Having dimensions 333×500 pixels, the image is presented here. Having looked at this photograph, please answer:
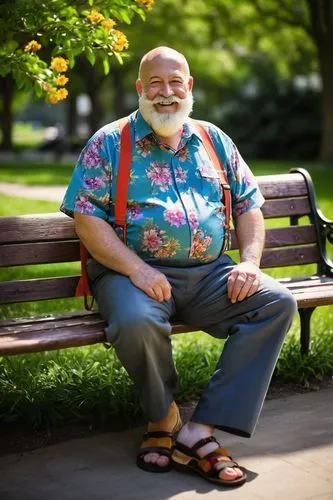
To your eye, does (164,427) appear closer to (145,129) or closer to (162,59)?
(145,129)

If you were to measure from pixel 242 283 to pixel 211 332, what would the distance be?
0.29 metres

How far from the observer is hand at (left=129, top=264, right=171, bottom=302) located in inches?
159

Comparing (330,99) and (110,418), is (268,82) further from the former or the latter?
(110,418)

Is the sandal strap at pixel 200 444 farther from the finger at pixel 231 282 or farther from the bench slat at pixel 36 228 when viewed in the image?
the bench slat at pixel 36 228

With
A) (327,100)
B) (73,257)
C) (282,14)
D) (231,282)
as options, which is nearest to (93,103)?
(282,14)

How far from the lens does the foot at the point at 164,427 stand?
3.91 metres

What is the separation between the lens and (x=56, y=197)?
13500mm

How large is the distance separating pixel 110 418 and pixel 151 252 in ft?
2.86

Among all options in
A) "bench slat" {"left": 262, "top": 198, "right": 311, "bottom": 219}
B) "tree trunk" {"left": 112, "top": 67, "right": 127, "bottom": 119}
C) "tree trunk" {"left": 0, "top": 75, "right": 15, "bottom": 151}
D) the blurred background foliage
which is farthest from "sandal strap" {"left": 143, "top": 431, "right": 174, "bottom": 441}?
"tree trunk" {"left": 112, "top": 67, "right": 127, "bottom": 119}

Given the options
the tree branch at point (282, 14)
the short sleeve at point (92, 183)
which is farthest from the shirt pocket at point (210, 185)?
the tree branch at point (282, 14)

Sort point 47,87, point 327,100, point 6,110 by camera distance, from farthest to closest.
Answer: point 6,110
point 327,100
point 47,87

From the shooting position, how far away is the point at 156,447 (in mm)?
3967

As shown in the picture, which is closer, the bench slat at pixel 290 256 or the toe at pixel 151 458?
the toe at pixel 151 458

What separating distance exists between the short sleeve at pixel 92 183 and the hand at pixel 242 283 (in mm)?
634
